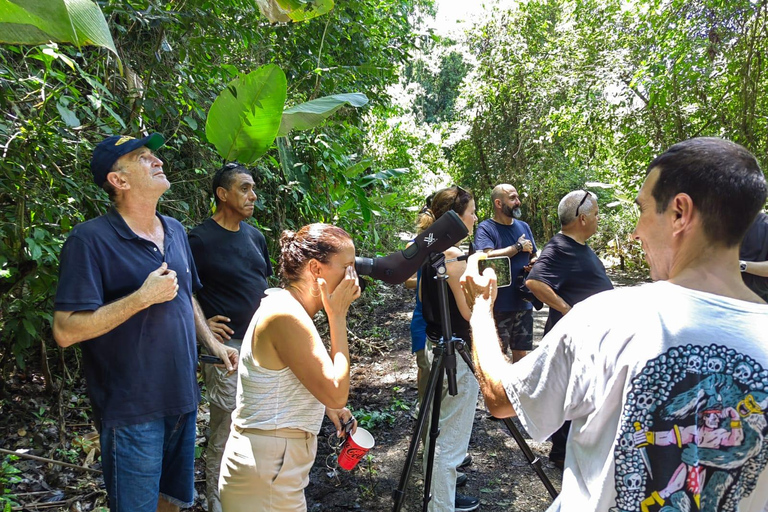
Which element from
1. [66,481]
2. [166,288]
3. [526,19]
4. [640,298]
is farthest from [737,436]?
[526,19]

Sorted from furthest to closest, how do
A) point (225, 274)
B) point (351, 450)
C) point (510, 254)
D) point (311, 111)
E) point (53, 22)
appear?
1. point (510, 254)
2. point (311, 111)
3. point (225, 274)
4. point (351, 450)
5. point (53, 22)

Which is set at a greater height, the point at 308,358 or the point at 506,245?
the point at 308,358

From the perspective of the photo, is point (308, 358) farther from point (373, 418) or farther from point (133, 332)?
point (373, 418)

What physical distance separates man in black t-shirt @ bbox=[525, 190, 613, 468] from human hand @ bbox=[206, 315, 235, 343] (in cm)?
195

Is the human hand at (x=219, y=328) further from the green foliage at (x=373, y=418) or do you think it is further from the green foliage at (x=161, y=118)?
the green foliage at (x=373, y=418)

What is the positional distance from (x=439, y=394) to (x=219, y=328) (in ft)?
3.97

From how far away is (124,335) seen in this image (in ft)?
6.24

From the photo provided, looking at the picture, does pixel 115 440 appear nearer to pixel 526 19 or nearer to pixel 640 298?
pixel 640 298

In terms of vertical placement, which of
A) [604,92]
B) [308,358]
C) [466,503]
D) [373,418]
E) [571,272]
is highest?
A: [604,92]

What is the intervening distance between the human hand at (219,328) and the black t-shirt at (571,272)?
1.98 m

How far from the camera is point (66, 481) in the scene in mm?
2969

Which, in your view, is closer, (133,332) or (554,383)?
(554,383)

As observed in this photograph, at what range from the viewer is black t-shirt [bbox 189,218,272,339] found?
2877mm

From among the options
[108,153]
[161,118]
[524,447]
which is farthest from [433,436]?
[161,118]
